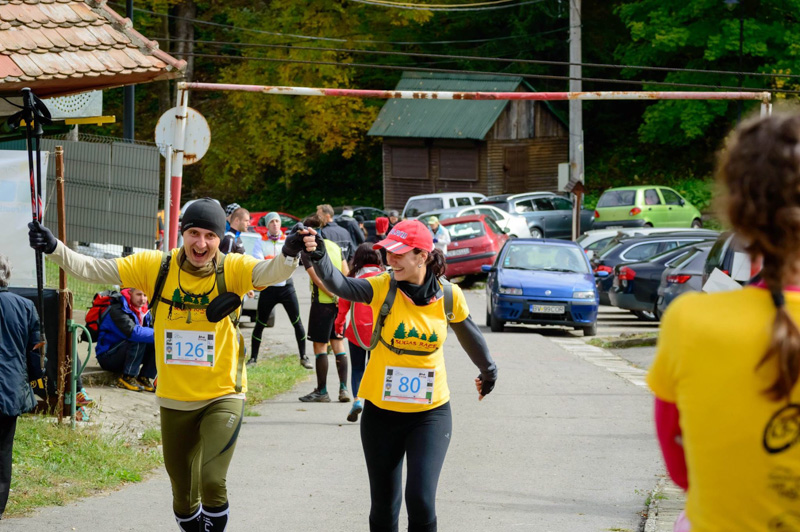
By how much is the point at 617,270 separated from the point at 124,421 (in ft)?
45.1

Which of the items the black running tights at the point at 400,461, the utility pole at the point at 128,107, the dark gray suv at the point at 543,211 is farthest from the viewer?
the dark gray suv at the point at 543,211

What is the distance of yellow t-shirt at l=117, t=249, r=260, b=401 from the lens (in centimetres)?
566

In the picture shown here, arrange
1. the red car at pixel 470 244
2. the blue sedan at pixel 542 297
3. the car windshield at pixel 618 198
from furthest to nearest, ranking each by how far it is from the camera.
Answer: the car windshield at pixel 618 198, the red car at pixel 470 244, the blue sedan at pixel 542 297

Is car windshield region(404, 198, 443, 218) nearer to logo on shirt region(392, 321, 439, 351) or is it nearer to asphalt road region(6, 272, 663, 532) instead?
asphalt road region(6, 272, 663, 532)

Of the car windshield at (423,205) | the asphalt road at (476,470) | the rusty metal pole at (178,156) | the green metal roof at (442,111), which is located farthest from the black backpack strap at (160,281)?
the green metal roof at (442,111)

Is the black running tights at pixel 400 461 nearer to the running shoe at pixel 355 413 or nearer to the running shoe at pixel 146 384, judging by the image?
the running shoe at pixel 355 413

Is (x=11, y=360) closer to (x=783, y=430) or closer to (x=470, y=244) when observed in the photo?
(x=783, y=430)

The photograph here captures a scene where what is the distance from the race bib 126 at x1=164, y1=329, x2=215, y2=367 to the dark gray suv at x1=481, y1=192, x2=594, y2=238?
29.9 metres

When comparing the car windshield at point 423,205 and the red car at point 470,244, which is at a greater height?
the car windshield at point 423,205

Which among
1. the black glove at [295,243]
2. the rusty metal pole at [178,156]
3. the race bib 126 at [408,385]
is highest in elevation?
the rusty metal pole at [178,156]

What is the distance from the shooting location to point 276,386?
507 inches

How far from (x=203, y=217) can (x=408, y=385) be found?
138 centimetres

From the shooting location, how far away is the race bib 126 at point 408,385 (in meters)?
5.37

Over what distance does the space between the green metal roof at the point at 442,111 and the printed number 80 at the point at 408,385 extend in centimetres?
4139
